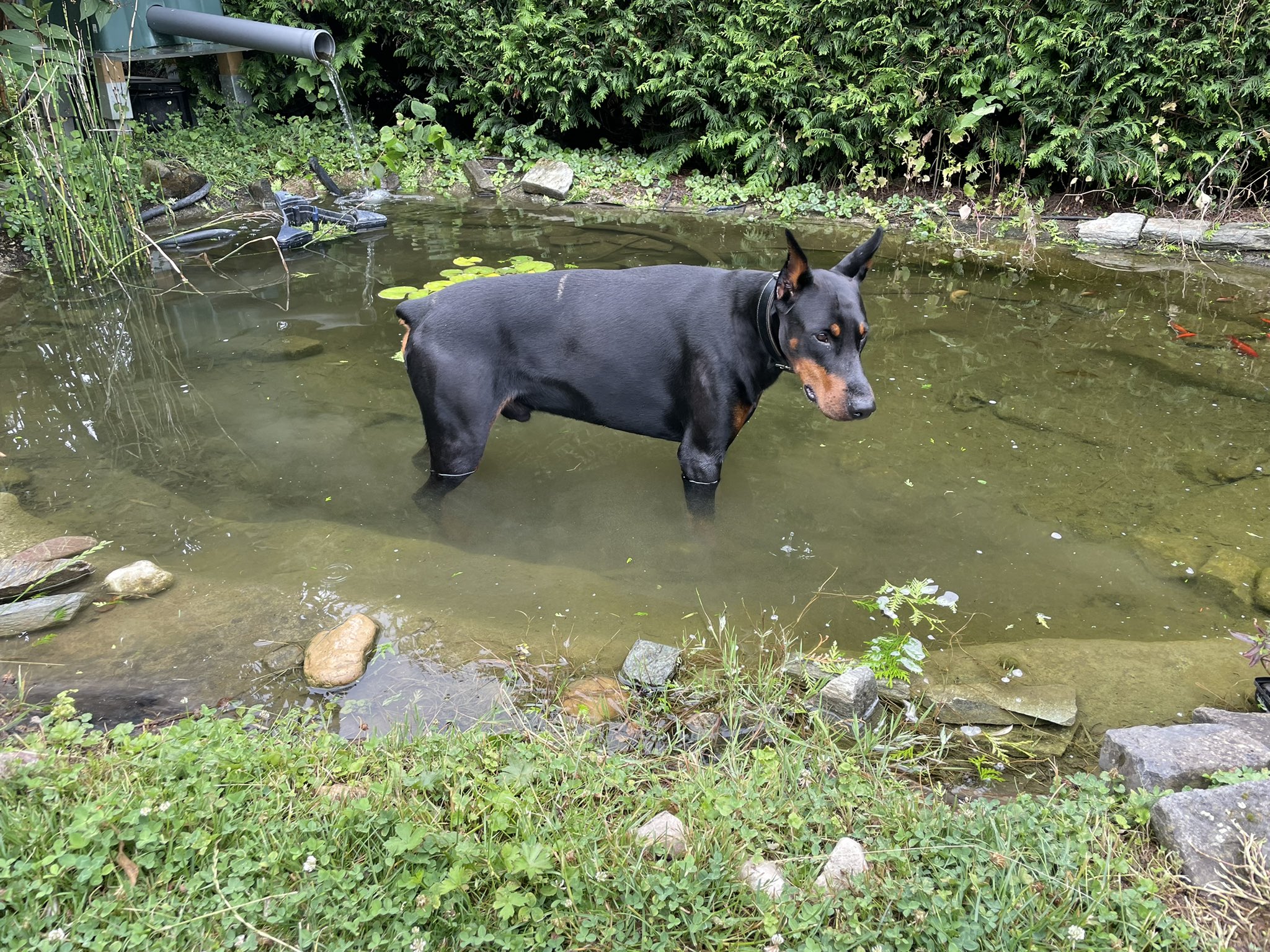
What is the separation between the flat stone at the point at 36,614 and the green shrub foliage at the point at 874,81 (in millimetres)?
8097

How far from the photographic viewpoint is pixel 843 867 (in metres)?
2.04

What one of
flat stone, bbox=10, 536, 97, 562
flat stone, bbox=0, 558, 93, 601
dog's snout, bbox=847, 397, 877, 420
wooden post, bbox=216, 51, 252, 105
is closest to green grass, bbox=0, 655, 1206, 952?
flat stone, bbox=0, 558, 93, 601

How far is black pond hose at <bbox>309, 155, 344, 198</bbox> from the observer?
8.99 metres

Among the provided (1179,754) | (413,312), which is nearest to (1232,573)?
(1179,754)

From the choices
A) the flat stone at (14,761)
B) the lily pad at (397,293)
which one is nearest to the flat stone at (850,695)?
the flat stone at (14,761)

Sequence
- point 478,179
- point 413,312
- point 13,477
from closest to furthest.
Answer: point 413,312
point 13,477
point 478,179

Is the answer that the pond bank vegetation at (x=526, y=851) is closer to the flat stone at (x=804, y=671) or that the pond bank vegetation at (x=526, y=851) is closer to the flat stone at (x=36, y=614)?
the flat stone at (x=804, y=671)

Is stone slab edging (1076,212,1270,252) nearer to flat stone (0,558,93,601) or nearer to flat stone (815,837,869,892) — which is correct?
flat stone (815,837,869,892)

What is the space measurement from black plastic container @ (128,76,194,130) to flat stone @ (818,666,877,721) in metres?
11.5

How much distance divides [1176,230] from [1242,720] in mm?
6853

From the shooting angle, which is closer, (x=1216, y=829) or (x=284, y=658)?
(x=1216, y=829)

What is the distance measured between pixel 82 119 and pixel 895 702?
22.9ft

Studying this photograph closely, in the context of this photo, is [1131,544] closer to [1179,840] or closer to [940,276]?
[1179,840]

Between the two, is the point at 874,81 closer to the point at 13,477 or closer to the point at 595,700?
the point at 595,700
